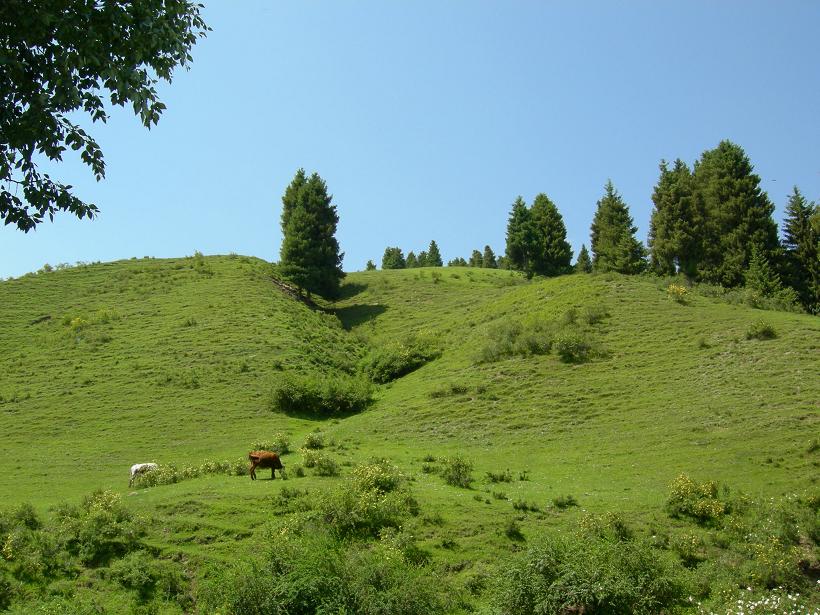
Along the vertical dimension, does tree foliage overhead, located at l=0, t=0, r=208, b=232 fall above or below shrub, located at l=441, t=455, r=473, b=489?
above

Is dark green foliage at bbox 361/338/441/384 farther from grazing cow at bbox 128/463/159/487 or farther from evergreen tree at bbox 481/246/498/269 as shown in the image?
evergreen tree at bbox 481/246/498/269

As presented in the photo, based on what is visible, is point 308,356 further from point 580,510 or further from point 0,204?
point 0,204

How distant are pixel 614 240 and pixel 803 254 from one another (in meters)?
22.0

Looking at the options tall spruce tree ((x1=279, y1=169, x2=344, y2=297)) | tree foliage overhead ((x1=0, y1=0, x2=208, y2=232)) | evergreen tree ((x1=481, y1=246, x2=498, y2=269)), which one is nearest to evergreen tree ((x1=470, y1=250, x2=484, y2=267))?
evergreen tree ((x1=481, y1=246, x2=498, y2=269))

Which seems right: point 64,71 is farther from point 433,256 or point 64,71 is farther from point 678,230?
point 433,256

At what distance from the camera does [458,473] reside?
1139 inches

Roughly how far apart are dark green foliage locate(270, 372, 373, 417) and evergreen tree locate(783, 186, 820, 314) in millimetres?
41377

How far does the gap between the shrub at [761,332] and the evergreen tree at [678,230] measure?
26.5 meters

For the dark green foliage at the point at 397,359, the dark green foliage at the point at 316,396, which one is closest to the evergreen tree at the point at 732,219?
the dark green foliage at the point at 397,359

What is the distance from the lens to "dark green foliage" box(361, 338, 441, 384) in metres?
53.1

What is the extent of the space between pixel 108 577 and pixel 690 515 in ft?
62.6

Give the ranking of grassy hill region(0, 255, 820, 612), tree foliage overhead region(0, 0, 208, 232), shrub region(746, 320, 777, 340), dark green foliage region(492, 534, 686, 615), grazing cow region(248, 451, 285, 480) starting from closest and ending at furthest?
tree foliage overhead region(0, 0, 208, 232)
dark green foliage region(492, 534, 686, 615)
grassy hill region(0, 255, 820, 612)
grazing cow region(248, 451, 285, 480)
shrub region(746, 320, 777, 340)

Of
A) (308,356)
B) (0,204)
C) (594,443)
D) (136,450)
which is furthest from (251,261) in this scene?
(0,204)

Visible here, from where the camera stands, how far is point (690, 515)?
24.5m
